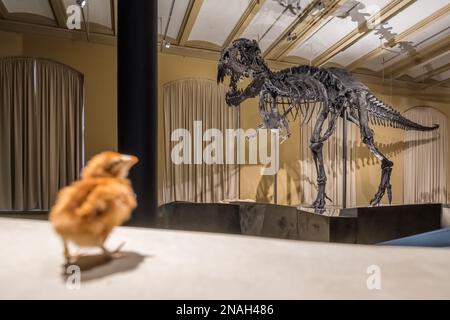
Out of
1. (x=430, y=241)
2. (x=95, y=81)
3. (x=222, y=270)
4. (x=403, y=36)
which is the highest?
(x=403, y=36)

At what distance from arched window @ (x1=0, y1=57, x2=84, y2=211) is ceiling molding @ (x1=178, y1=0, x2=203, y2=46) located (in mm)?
1982

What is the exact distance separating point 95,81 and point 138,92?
427 centimetres

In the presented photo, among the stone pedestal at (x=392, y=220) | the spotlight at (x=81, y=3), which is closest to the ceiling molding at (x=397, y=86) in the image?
the spotlight at (x=81, y=3)

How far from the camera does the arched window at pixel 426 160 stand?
826 cm

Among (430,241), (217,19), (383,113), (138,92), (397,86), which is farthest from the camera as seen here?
(397,86)

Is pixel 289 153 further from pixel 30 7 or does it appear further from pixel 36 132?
pixel 30 7

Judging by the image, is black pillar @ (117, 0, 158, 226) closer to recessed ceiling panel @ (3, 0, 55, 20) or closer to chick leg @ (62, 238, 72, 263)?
chick leg @ (62, 238, 72, 263)

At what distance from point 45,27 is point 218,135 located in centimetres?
346

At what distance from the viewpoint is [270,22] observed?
19.1 feet

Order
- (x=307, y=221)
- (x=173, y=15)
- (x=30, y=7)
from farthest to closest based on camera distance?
(x=173, y=15), (x=30, y=7), (x=307, y=221)

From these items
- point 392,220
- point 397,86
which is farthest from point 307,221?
point 397,86

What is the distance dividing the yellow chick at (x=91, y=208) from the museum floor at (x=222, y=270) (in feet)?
0.38
